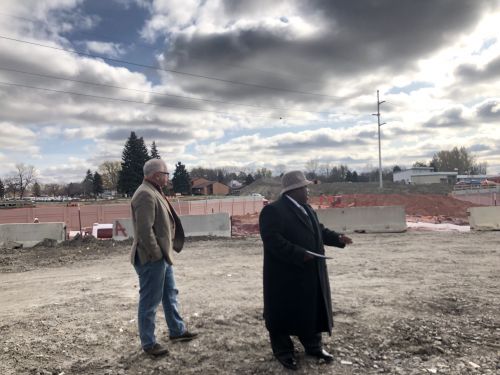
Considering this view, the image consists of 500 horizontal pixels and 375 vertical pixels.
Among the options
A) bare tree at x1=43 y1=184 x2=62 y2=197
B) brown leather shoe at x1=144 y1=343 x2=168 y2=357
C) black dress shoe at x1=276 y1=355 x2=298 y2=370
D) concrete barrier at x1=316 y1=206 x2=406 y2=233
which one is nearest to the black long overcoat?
black dress shoe at x1=276 y1=355 x2=298 y2=370

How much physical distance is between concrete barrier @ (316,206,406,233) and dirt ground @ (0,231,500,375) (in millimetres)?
5240

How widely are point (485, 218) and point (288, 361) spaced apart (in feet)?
47.0

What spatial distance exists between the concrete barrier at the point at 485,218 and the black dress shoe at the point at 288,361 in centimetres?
1407

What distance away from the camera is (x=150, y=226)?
13.4 feet

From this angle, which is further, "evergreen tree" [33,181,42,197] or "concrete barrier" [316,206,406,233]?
"evergreen tree" [33,181,42,197]

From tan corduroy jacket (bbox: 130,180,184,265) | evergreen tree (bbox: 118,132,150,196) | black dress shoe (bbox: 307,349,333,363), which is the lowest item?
black dress shoe (bbox: 307,349,333,363)

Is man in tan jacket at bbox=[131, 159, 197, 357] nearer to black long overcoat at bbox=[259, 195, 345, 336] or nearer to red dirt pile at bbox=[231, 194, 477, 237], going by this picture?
black long overcoat at bbox=[259, 195, 345, 336]

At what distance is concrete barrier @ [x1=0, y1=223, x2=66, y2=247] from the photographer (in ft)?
45.5

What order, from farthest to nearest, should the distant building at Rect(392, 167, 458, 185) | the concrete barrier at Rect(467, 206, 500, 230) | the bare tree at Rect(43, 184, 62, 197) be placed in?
the bare tree at Rect(43, 184, 62, 197), the distant building at Rect(392, 167, 458, 185), the concrete barrier at Rect(467, 206, 500, 230)

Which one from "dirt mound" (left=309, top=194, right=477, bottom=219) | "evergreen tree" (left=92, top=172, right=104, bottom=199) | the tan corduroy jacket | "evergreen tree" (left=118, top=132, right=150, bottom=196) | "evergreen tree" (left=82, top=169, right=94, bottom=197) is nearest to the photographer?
the tan corduroy jacket

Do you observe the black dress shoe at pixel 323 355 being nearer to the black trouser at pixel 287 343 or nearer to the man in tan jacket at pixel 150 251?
the black trouser at pixel 287 343

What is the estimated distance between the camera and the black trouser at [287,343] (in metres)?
3.94

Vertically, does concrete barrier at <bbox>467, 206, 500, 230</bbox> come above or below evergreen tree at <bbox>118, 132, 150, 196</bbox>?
below

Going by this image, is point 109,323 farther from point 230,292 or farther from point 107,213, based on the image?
point 107,213
